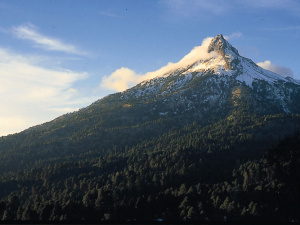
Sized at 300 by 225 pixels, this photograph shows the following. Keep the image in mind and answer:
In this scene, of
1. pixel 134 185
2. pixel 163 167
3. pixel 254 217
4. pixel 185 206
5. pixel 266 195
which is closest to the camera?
pixel 254 217

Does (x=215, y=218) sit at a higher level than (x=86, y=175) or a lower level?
lower

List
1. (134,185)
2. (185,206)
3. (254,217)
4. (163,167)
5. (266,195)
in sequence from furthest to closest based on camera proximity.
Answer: (163,167) < (134,185) < (266,195) < (185,206) < (254,217)

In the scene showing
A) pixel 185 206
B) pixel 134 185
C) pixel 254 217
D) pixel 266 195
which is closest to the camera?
pixel 254 217

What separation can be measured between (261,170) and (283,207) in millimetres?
51655

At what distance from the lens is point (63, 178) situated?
7072 inches

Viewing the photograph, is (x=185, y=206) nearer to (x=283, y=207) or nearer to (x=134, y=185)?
(x=283, y=207)

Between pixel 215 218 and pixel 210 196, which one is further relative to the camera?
pixel 210 196

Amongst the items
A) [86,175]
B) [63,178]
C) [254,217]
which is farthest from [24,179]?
[254,217]

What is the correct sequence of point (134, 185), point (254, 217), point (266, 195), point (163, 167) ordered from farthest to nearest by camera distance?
1. point (163, 167)
2. point (134, 185)
3. point (266, 195)
4. point (254, 217)

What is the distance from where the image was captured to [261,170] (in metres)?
137

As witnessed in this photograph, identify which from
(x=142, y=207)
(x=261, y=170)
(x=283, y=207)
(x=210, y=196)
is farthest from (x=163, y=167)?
(x=283, y=207)

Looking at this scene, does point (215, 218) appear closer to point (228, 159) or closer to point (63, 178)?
point (228, 159)

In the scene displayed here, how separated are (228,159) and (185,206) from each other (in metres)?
96.4

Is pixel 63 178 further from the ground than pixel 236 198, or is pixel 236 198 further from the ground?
pixel 63 178
